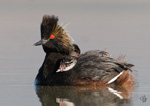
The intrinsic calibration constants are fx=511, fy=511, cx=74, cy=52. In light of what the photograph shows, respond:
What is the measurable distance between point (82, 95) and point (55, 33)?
220 cm

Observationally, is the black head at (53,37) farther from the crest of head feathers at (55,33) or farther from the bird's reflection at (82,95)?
the bird's reflection at (82,95)

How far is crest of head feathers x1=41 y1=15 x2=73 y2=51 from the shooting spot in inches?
454

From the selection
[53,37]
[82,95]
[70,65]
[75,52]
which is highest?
Result: [53,37]

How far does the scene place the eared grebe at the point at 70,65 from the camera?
1114 cm

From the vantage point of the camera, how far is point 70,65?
1133cm

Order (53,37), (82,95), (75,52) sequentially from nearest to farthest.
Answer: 1. (82,95)
2. (53,37)
3. (75,52)

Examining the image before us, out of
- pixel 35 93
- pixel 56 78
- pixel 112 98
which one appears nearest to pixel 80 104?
pixel 112 98

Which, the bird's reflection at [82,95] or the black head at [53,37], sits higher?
the black head at [53,37]

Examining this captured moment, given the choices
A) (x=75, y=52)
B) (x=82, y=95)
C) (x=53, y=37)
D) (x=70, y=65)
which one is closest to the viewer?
(x=82, y=95)

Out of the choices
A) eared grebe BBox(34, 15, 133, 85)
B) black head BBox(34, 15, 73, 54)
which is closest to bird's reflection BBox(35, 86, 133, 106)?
eared grebe BBox(34, 15, 133, 85)

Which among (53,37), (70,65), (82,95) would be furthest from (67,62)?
(82,95)

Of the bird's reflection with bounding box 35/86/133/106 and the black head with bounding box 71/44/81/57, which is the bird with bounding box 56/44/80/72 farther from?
the bird's reflection with bounding box 35/86/133/106

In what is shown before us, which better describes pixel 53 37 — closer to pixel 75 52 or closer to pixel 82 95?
pixel 75 52

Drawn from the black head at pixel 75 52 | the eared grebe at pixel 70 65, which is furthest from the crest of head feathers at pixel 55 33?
the black head at pixel 75 52
